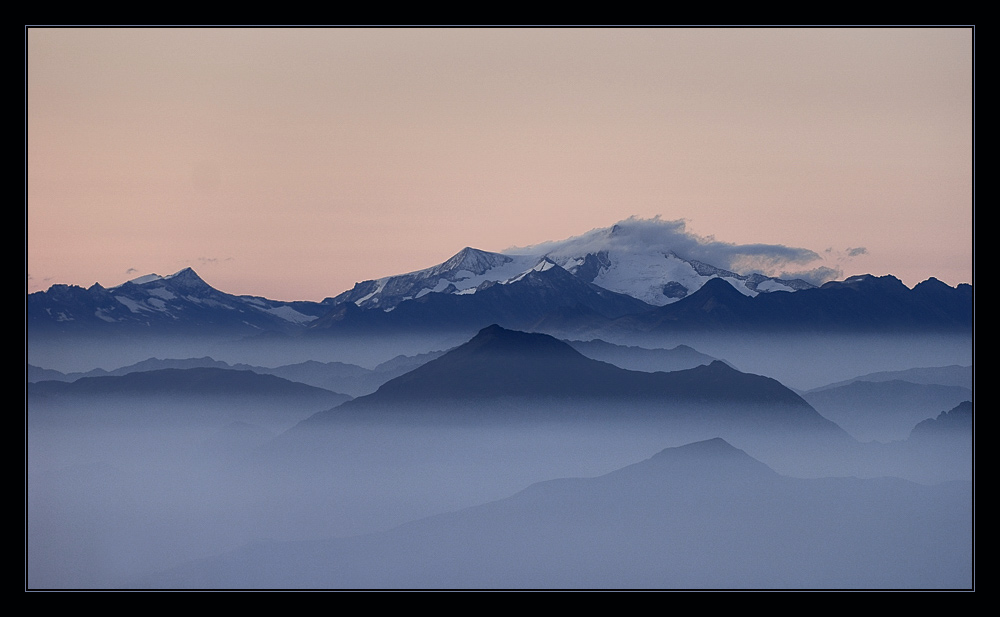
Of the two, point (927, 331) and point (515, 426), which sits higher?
point (927, 331)

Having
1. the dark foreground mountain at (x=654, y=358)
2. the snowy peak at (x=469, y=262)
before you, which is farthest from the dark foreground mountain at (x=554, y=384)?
the snowy peak at (x=469, y=262)

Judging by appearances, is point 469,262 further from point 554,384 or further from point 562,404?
point 562,404

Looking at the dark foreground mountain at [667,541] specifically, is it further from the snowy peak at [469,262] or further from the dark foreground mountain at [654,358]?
the snowy peak at [469,262]

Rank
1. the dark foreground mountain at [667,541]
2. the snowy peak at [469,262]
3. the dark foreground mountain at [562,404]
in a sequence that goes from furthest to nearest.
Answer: the dark foreground mountain at [562,404] < the snowy peak at [469,262] < the dark foreground mountain at [667,541]

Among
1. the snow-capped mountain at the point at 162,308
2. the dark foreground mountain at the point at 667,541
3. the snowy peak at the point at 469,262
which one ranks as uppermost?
the snowy peak at the point at 469,262

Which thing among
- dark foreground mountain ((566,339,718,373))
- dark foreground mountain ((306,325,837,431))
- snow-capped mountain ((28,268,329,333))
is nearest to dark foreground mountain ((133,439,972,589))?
dark foreground mountain ((306,325,837,431))

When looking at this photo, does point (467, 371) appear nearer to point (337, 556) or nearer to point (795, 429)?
point (337, 556)

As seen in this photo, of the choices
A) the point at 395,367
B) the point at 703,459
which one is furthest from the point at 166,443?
the point at 703,459

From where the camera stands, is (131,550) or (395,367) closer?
(131,550)
